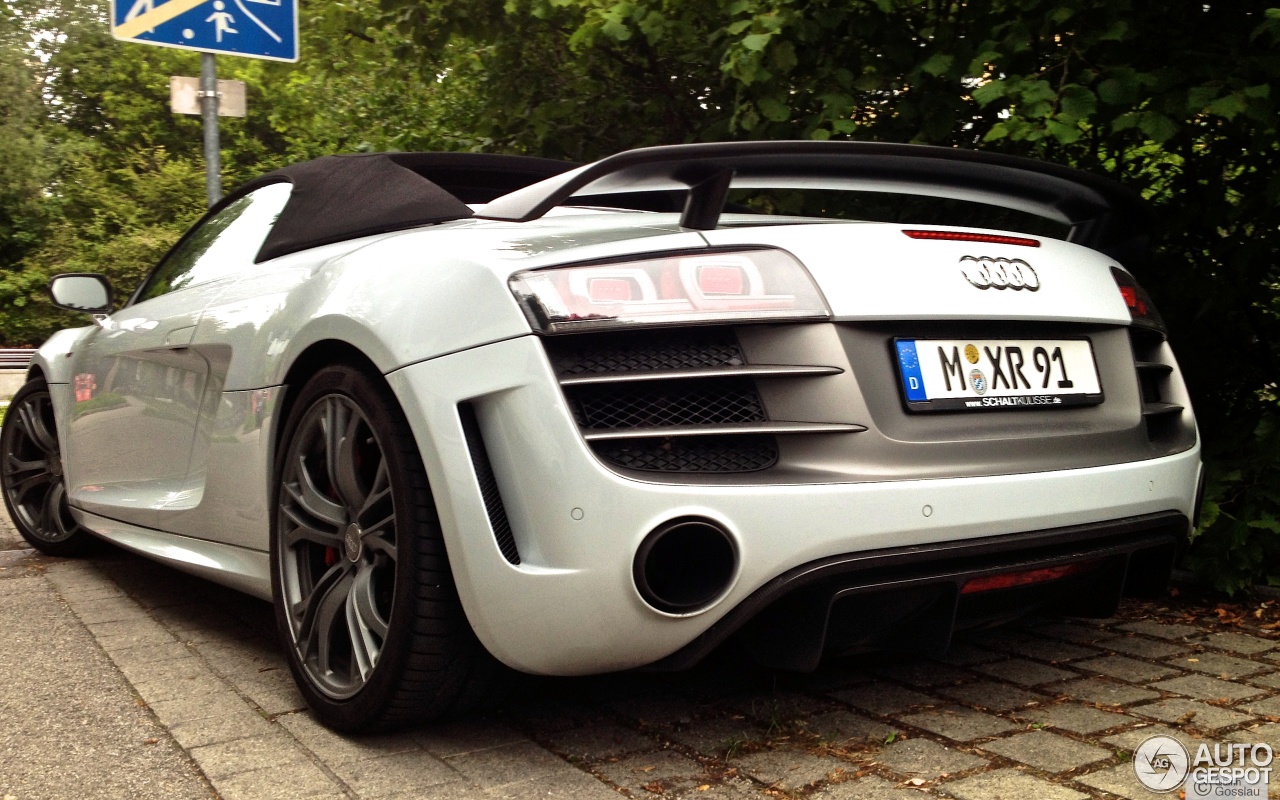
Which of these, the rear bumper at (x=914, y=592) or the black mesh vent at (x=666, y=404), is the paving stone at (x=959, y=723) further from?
the black mesh vent at (x=666, y=404)

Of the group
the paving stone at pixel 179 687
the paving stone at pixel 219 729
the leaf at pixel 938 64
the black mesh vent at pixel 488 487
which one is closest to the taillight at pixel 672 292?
the black mesh vent at pixel 488 487

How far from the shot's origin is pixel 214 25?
5.77 metres

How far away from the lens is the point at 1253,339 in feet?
14.6

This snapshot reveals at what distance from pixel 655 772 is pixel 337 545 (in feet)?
2.77

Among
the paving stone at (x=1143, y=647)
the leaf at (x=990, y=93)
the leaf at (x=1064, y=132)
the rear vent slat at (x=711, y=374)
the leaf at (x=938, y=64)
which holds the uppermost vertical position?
the leaf at (x=938, y=64)

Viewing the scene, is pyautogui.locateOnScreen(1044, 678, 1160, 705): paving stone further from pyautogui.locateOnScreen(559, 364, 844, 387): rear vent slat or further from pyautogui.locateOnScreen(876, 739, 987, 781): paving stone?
pyautogui.locateOnScreen(559, 364, 844, 387): rear vent slat

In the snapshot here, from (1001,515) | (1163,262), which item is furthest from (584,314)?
(1163,262)

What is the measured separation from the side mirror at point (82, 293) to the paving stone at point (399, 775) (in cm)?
272

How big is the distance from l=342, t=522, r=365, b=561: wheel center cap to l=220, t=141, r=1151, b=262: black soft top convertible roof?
72 cm

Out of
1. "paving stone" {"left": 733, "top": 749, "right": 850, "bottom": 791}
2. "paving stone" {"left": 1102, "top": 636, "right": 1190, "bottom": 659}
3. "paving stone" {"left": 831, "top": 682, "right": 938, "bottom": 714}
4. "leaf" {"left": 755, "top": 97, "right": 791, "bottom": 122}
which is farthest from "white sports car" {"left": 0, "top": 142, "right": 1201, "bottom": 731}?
"leaf" {"left": 755, "top": 97, "right": 791, "bottom": 122}

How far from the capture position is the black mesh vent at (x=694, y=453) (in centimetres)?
225

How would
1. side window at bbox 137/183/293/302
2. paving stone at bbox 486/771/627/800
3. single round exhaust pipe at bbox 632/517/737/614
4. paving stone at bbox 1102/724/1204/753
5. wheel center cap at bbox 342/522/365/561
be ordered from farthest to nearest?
side window at bbox 137/183/293/302 < wheel center cap at bbox 342/522/365/561 < paving stone at bbox 1102/724/1204/753 < paving stone at bbox 486/771/627/800 < single round exhaust pipe at bbox 632/517/737/614

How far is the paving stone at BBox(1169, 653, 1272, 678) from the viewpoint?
10.2 ft

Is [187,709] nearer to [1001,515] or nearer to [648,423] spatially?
[648,423]
